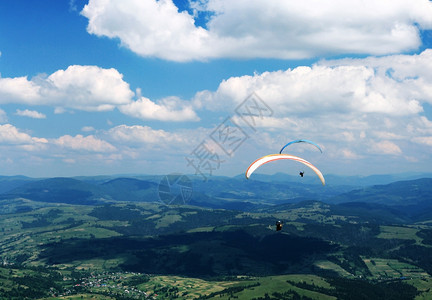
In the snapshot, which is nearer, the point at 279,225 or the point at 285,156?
the point at 279,225

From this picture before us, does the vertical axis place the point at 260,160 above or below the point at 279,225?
above

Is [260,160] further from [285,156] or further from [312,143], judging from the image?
[312,143]

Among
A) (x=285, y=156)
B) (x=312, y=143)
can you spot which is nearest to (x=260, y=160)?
(x=285, y=156)

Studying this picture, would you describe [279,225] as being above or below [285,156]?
below

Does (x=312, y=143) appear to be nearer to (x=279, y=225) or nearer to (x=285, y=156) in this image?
(x=285, y=156)

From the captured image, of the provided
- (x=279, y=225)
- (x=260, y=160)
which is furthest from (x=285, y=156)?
(x=279, y=225)

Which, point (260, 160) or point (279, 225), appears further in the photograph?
point (260, 160)
